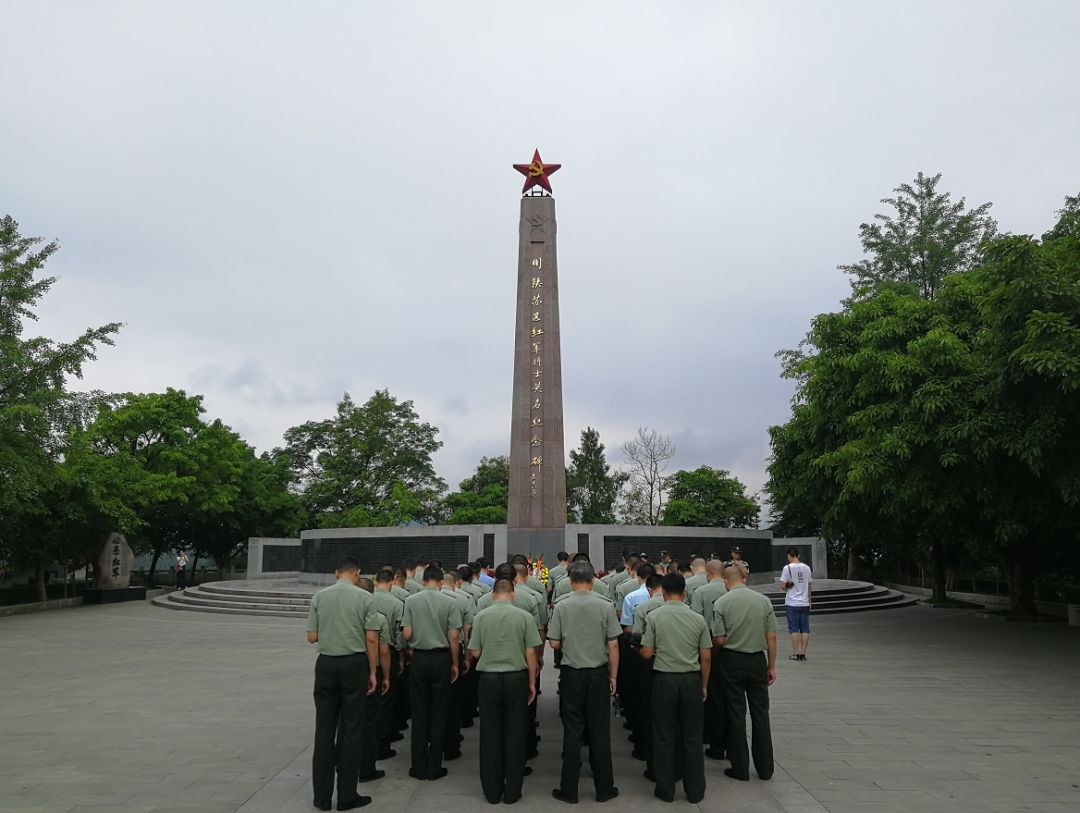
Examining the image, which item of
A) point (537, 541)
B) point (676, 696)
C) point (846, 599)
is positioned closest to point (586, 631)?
point (676, 696)

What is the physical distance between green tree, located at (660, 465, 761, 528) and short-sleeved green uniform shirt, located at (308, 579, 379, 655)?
3279 cm

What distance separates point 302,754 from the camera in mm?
6031

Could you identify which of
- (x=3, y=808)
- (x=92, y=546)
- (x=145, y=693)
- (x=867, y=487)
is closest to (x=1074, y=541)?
(x=867, y=487)

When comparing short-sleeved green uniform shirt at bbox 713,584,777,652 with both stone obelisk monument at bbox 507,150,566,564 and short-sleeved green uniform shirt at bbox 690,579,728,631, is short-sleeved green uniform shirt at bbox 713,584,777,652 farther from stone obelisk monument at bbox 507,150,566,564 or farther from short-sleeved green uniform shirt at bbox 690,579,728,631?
stone obelisk monument at bbox 507,150,566,564

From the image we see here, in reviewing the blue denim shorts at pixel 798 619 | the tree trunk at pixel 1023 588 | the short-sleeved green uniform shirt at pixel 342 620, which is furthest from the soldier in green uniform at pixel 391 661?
the tree trunk at pixel 1023 588

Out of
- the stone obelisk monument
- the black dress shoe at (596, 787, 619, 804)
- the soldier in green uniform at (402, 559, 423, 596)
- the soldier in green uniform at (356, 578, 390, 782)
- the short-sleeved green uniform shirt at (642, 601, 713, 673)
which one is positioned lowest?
the black dress shoe at (596, 787, 619, 804)

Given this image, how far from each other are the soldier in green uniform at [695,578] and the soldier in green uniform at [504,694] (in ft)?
6.56

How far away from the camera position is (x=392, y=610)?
5.49 m

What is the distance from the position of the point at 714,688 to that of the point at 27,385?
55.2 feet

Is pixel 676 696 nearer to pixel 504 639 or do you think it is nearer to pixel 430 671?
pixel 504 639

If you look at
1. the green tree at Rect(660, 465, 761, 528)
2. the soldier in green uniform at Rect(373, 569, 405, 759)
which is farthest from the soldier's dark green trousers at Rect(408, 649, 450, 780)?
the green tree at Rect(660, 465, 761, 528)

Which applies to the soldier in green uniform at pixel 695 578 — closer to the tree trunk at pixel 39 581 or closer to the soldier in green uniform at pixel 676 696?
the soldier in green uniform at pixel 676 696

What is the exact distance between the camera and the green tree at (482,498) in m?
36.2

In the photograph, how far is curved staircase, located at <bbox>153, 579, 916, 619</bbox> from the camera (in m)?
17.8
